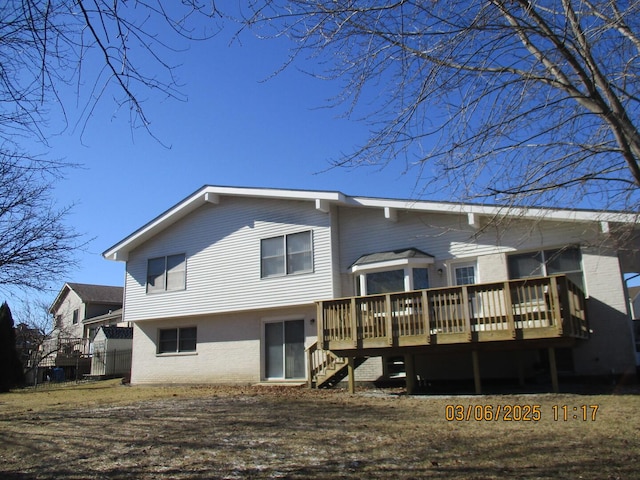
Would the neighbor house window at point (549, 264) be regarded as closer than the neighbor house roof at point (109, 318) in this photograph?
Yes

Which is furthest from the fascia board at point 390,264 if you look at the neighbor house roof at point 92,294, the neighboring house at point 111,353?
the neighbor house roof at point 92,294

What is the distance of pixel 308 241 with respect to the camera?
1722 centimetres

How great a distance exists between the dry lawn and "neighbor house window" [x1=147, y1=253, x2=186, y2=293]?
31.5 feet

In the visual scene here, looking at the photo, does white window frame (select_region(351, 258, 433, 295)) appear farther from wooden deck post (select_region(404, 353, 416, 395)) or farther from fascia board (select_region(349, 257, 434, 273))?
wooden deck post (select_region(404, 353, 416, 395))

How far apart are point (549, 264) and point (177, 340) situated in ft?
43.6

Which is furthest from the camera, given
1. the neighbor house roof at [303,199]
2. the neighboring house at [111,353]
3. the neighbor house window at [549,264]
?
the neighboring house at [111,353]

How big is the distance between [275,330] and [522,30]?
13980 millimetres

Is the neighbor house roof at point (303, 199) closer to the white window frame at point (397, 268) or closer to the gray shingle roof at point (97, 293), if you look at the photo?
the white window frame at point (397, 268)

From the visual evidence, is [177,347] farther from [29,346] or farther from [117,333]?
[29,346]

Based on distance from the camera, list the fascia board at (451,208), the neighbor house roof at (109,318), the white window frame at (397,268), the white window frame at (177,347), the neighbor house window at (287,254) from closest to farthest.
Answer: the fascia board at (451,208) < the white window frame at (397,268) < the neighbor house window at (287,254) < the white window frame at (177,347) < the neighbor house roof at (109,318)

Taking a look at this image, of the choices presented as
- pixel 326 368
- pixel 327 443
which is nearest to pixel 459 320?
pixel 326 368

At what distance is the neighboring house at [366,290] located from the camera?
11578 mm

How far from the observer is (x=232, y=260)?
18.6 m

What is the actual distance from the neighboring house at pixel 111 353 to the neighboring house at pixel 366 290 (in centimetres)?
916
